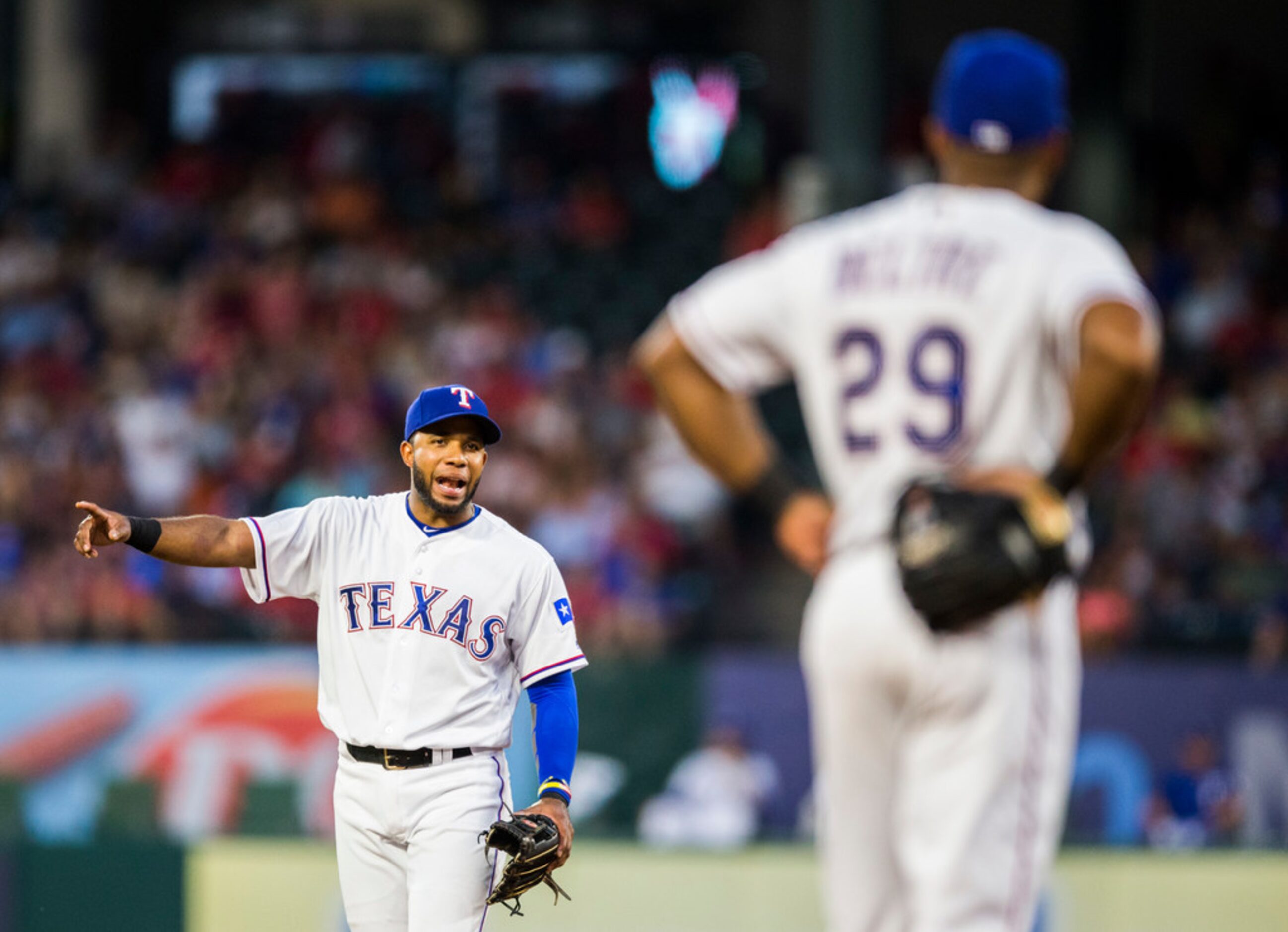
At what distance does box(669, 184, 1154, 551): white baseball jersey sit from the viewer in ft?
9.50

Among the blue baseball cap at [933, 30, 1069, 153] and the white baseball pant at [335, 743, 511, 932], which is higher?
the blue baseball cap at [933, 30, 1069, 153]

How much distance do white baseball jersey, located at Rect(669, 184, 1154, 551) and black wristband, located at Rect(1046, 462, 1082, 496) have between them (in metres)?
0.06

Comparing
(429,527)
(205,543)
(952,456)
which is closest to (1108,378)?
(952,456)

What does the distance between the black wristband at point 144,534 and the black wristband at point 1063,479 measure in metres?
2.33

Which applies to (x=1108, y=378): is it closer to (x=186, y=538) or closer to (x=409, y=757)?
(x=409, y=757)

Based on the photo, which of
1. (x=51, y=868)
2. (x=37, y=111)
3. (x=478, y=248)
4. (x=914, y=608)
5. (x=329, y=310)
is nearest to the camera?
(x=914, y=608)

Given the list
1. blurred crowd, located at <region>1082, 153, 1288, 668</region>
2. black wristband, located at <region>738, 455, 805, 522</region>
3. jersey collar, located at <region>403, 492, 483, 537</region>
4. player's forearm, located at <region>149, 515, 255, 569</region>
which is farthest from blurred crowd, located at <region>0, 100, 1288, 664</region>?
black wristband, located at <region>738, 455, 805, 522</region>

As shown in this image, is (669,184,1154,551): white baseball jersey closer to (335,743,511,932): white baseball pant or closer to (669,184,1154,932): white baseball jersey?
(669,184,1154,932): white baseball jersey

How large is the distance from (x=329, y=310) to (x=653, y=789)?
5.61 metres

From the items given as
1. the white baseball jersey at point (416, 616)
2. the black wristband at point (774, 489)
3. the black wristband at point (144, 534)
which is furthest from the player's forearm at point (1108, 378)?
the black wristband at point (144, 534)

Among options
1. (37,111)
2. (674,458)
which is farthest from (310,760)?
(37,111)

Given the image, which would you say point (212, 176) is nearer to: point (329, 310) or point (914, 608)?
point (329, 310)

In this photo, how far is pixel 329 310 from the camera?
14.3m

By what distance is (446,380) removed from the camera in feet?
44.2
